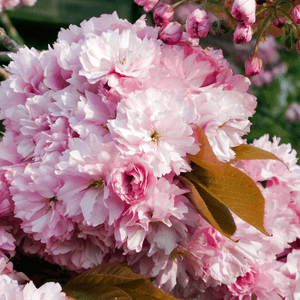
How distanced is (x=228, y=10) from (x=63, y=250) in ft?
1.13

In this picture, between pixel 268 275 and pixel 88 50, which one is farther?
pixel 268 275

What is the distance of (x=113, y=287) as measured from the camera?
1.32ft

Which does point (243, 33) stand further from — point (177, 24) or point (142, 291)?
point (142, 291)

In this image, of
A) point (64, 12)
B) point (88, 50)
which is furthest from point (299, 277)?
point (64, 12)

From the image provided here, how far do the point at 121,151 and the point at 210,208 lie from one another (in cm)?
11

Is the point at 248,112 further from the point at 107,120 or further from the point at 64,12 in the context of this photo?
the point at 64,12

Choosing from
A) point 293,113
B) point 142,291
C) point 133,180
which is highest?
point 133,180

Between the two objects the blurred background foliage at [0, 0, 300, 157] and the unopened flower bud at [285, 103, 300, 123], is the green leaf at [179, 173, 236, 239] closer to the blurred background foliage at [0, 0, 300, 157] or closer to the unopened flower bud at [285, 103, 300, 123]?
the blurred background foliage at [0, 0, 300, 157]

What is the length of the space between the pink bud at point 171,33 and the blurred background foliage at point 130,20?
118 centimetres

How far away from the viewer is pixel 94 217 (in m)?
0.40

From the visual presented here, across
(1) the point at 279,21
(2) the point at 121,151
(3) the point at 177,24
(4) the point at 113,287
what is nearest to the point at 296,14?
(1) the point at 279,21

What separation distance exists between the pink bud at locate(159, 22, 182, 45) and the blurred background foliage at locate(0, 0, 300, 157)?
1178 millimetres

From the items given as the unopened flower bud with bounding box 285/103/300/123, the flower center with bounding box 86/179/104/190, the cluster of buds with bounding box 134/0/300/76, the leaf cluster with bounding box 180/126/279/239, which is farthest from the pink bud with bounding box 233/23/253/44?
the unopened flower bud with bounding box 285/103/300/123

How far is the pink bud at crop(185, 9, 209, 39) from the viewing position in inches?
16.8
